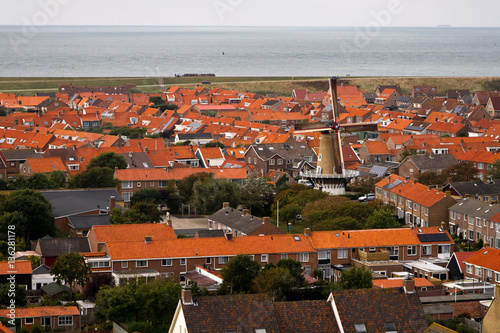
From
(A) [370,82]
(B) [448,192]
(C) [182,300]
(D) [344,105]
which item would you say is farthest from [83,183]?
(A) [370,82]

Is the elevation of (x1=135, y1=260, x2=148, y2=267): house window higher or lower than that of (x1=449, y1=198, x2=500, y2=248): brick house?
lower

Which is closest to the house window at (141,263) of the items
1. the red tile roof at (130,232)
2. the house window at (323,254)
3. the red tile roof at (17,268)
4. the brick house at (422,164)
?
the red tile roof at (130,232)

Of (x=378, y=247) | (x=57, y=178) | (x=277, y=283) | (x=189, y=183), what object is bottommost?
(x=277, y=283)

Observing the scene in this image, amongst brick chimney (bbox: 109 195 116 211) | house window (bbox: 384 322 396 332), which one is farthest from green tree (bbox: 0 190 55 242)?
house window (bbox: 384 322 396 332)

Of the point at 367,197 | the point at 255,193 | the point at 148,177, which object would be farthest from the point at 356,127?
the point at 148,177

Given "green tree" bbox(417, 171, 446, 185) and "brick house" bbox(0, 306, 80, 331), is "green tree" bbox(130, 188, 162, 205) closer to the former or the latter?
"green tree" bbox(417, 171, 446, 185)

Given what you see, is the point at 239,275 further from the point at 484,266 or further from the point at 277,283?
the point at 484,266
